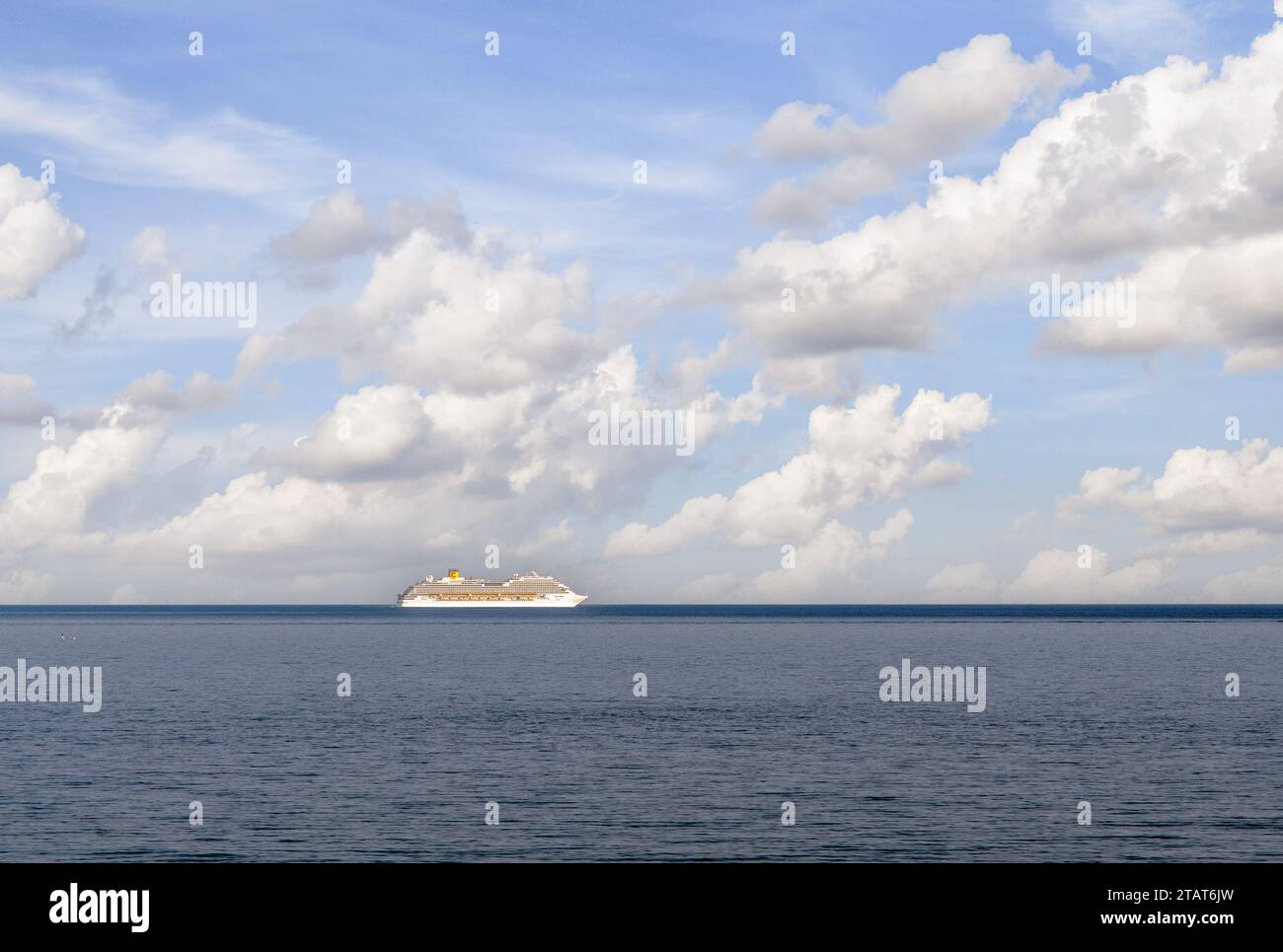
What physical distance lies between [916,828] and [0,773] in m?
52.8

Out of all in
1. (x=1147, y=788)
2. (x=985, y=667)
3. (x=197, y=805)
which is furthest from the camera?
(x=985, y=667)

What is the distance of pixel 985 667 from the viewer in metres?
162

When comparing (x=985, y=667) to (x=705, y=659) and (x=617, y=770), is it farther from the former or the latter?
(x=617, y=770)

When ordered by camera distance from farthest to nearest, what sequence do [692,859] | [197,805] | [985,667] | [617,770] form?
[985,667]
[617,770]
[197,805]
[692,859]

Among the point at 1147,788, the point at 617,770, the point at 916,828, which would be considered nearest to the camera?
the point at 916,828
